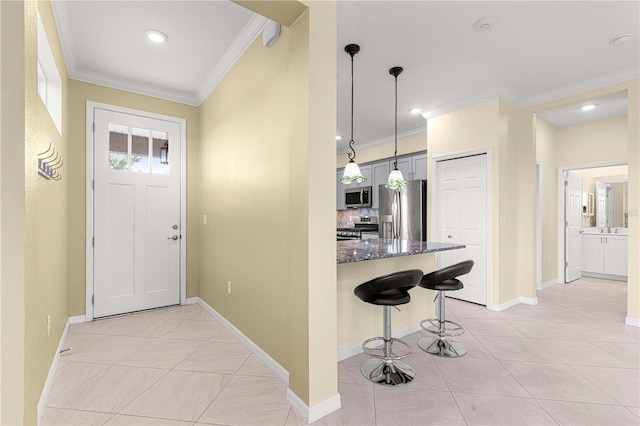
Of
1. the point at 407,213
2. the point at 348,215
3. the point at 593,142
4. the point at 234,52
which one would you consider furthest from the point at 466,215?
the point at 234,52

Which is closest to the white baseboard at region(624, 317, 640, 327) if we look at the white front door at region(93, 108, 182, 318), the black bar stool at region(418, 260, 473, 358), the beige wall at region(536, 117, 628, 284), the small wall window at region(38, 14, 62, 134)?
the beige wall at region(536, 117, 628, 284)

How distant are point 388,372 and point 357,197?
4.17m

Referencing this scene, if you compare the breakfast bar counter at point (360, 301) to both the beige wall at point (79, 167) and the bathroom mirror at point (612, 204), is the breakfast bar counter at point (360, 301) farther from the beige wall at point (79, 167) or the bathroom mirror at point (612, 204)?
the bathroom mirror at point (612, 204)

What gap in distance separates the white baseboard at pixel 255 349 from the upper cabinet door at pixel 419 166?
378cm

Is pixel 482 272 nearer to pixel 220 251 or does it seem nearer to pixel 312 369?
pixel 312 369

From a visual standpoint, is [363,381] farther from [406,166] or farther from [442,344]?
[406,166]

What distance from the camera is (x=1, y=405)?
1.04 metres

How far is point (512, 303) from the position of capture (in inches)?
153

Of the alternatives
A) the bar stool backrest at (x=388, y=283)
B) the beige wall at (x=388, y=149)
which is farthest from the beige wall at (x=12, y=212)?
the beige wall at (x=388, y=149)

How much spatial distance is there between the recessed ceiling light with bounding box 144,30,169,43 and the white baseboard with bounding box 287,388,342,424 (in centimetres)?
298

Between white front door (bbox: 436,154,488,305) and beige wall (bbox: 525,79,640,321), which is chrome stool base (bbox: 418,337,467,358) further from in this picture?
beige wall (bbox: 525,79,640,321)

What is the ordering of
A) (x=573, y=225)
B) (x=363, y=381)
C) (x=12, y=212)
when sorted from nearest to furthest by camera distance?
(x=12, y=212), (x=363, y=381), (x=573, y=225)

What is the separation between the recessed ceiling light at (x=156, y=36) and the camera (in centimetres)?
249

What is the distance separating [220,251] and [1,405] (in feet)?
7.19
